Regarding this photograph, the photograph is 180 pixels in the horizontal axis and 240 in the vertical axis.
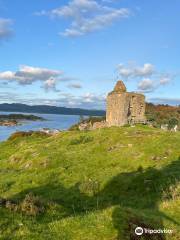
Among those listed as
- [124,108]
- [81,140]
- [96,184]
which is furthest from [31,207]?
[124,108]

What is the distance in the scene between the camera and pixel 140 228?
12.6 m

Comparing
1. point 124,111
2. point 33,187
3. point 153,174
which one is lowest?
point 33,187

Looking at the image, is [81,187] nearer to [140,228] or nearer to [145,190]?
[145,190]

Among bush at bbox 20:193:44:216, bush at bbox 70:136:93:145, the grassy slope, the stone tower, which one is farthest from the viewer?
the stone tower

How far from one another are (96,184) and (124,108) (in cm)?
3078

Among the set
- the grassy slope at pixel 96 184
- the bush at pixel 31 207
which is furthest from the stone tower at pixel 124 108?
the bush at pixel 31 207

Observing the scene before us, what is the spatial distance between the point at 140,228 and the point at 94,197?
1301cm

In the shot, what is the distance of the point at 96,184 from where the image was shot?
2772 centimetres

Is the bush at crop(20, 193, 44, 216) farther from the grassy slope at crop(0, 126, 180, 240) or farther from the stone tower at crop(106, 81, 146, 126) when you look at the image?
the stone tower at crop(106, 81, 146, 126)

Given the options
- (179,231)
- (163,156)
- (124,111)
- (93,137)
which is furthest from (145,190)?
(124,111)

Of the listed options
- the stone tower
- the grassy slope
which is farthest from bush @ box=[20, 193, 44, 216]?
the stone tower

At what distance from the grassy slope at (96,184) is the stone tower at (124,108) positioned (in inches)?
562

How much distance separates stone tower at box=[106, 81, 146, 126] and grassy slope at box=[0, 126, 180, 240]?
46.8ft

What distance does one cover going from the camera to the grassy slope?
12.7 meters
